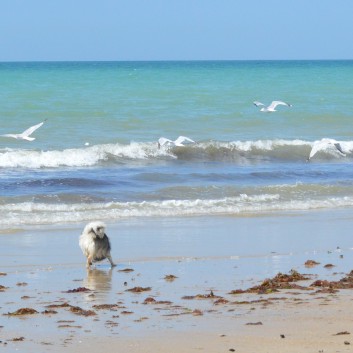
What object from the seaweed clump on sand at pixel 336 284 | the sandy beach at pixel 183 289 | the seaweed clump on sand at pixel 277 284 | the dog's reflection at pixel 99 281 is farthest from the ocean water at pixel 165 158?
the seaweed clump on sand at pixel 336 284

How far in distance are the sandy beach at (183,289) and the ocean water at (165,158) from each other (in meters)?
2.08

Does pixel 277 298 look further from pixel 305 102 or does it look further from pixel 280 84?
pixel 280 84

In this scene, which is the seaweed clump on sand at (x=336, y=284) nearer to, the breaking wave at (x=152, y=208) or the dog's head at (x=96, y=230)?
the dog's head at (x=96, y=230)

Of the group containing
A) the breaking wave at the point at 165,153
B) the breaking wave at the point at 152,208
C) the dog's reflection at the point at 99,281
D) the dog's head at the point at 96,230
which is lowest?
the breaking wave at the point at 152,208

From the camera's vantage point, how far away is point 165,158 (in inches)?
961

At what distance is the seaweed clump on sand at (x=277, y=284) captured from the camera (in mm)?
9203

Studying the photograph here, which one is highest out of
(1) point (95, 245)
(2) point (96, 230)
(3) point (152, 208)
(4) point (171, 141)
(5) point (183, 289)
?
(4) point (171, 141)

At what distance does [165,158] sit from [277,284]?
15.1 metres

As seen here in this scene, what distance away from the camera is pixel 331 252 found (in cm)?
1170

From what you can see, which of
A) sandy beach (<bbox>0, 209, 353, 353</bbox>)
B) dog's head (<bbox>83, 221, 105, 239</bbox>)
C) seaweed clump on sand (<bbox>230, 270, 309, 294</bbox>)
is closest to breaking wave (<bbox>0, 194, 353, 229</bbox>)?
sandy beach (<bbox>0, 209, 353, 353</bbox>)

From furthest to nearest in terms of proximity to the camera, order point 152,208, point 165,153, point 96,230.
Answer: point 165,153 → point 152,208 → point 96,230

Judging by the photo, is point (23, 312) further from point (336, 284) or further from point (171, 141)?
point (171, 141)

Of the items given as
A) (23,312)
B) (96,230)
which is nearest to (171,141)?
(96,230)

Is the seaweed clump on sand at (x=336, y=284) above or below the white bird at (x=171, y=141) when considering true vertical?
below
